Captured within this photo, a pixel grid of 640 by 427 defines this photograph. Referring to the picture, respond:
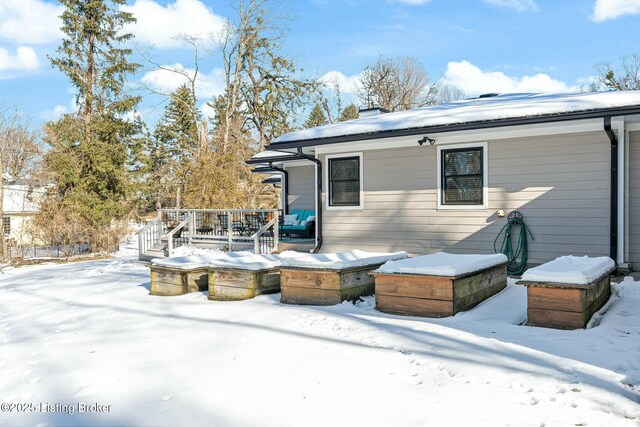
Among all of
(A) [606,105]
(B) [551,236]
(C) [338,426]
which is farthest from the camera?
(B) [551,236]

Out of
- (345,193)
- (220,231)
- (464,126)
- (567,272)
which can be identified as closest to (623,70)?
(345,193)

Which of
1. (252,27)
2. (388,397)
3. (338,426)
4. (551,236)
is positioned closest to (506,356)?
(388,397)

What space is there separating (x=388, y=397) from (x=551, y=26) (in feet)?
94.3

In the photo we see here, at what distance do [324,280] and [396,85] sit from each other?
2801cm

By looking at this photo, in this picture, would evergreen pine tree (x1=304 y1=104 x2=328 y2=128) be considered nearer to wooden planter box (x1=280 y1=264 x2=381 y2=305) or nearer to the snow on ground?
wooden planter box (x1=280 y1=264 x2=381 y2=305)

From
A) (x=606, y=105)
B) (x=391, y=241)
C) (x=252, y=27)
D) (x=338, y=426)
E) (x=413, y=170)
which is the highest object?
(x=252, y=27)

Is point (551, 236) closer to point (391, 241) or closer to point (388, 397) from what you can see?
point (391, 241)

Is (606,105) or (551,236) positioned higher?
(606,105)

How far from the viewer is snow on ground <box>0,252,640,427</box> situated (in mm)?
2916

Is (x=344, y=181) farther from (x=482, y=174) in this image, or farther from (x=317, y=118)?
(x=317, y=118)

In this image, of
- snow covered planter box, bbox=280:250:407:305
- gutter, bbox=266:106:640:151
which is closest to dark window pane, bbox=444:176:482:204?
gutter, bbox=266:106:640:151

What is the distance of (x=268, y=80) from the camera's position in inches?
1062

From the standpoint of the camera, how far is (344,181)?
383 inches

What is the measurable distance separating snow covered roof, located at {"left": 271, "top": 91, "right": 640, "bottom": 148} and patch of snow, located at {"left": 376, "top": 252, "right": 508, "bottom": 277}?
8.20 feet
